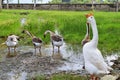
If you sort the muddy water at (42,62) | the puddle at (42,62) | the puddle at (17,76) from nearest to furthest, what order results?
the puddle at (17,76), the muddy water at (42,62), the puddle at (42,62)

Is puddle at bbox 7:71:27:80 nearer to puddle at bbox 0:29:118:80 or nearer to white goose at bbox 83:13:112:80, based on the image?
puddle at bbox 0:29:118:80

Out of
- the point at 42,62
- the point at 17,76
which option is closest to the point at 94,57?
the point at 17,76

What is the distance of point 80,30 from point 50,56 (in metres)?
5.98

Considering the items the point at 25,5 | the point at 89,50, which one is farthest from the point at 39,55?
the point at 25,5

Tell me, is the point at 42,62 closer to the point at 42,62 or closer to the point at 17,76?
the point at 42,62

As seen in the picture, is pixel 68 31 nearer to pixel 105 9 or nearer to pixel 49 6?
pixel 105 9

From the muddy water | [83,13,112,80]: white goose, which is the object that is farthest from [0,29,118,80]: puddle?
[83,13,112,80]: white goose

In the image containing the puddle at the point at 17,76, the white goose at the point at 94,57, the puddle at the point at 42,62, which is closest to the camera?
the white goose at the point at 94,57

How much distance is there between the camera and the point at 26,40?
1978cm

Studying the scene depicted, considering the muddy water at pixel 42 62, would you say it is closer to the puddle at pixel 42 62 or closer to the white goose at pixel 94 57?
the puddle at pixel 42 62

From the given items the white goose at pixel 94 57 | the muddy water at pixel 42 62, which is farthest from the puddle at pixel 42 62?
the white goose at pixel 94 57

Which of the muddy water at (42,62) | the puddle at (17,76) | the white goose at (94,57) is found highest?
the white goose at (94,57)

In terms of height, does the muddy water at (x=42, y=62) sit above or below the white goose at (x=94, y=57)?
below

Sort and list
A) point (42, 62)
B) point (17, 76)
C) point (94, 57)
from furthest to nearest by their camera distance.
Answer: point (42, 62)
point (17, 76)
point (94, 57)
